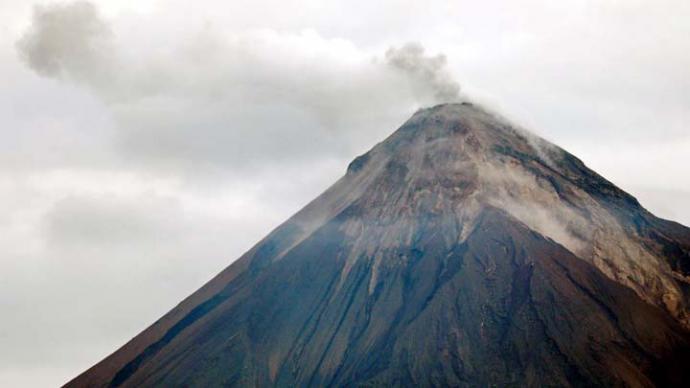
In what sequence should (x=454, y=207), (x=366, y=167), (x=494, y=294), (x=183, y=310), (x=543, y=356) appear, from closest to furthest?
(x=543, y=356) → (x=494, y=294) → (x=454, y=207) → (x=183, y=310) → (x=366, y=167)

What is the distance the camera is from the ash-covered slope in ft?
406

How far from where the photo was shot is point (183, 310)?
162 m

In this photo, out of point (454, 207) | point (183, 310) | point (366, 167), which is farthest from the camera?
point (366, 167)

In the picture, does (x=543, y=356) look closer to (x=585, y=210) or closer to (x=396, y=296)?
(x=396, y=296)

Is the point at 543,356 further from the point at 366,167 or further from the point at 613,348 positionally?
the point at 366,167

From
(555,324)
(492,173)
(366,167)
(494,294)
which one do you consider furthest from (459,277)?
(366,167)

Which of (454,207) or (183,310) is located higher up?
(183,310)

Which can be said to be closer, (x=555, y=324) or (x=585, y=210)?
(x=555, y=324)

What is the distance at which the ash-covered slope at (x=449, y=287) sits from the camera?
12362cm

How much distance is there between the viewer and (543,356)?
120938mm

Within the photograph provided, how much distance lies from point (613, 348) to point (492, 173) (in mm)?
39938

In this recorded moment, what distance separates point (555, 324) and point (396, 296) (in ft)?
77.0

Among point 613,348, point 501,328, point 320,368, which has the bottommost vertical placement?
point 613,348

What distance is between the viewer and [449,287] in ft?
442
